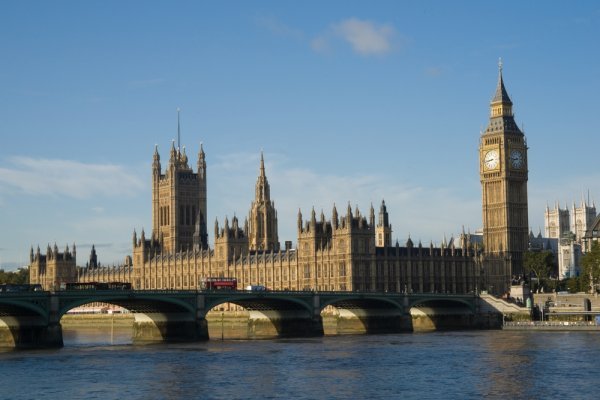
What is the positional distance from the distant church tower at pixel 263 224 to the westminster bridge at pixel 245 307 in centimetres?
4802

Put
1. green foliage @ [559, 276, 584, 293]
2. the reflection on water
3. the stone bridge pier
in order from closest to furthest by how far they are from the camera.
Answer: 1. the stone bridge pier
2. the reflection on water
3. green foliage @ [559, 276, 584, 293]

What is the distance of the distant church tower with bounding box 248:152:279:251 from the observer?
636 ft

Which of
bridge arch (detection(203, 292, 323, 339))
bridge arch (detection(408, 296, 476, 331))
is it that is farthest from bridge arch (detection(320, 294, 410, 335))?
bridge arch (detection(408, 296, 476, 331))

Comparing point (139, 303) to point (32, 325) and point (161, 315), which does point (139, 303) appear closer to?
point (161, 315)

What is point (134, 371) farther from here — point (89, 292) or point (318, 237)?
point (318, 237)

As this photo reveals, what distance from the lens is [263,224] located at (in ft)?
639

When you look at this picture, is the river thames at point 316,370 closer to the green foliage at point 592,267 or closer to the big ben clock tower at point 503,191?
the green foliage at point 592,267

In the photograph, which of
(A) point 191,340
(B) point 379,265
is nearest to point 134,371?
(A) point 191,340

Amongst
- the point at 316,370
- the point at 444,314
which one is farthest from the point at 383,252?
the point at 316,370

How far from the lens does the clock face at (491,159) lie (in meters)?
177

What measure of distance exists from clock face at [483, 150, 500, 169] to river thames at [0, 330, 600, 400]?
225 feet

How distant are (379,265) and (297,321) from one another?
114 feet

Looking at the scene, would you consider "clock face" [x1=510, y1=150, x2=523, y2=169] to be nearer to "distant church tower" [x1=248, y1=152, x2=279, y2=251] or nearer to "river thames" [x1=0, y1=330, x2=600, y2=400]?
"distant church tower" [x1=248, y1=152, x2=279, y2=251]

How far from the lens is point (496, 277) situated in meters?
172
